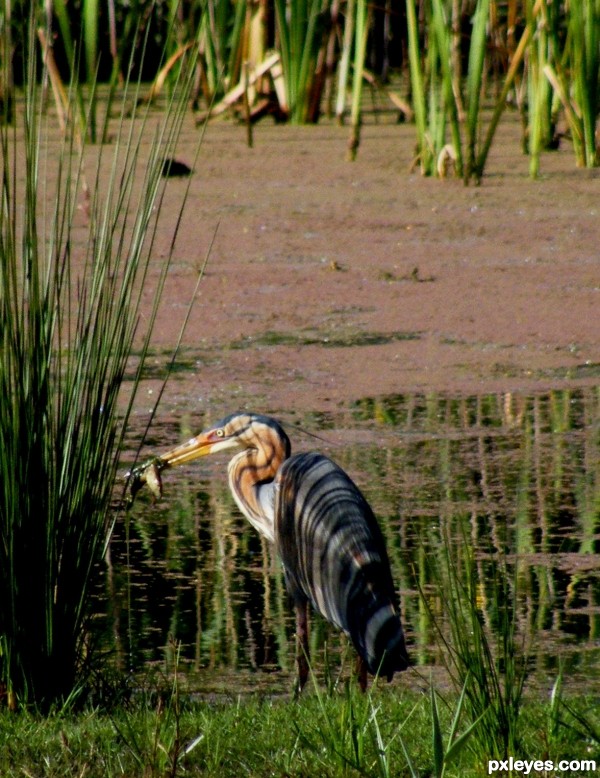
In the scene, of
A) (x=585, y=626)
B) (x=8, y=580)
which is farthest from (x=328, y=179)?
(x=8, y=580)

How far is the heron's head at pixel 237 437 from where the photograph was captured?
16.4 ft

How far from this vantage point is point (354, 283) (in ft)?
30.2

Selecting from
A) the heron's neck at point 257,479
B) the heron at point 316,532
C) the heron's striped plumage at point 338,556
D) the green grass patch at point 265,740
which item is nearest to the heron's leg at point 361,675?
the heron at point 316,532

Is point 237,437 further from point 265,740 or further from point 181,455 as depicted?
point 265,740

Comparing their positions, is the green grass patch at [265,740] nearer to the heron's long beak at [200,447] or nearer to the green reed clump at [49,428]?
the green reed clump at [49,428]

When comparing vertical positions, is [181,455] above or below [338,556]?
below

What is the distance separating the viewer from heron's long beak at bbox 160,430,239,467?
5.09m

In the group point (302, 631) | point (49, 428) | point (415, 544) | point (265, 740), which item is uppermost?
point (49, 428)

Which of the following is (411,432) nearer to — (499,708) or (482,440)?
(482,440)

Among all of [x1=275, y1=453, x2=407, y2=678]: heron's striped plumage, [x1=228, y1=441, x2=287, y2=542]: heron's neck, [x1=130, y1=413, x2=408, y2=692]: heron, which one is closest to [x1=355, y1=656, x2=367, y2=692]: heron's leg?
[x1=130, y1=413, x2=408, y2=692]: heron

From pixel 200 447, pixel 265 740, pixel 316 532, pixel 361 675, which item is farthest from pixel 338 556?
pixel 200 447

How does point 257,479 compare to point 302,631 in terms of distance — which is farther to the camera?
point 257,479

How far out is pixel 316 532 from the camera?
4391 mm

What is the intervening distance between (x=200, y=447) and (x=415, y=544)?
789mm
